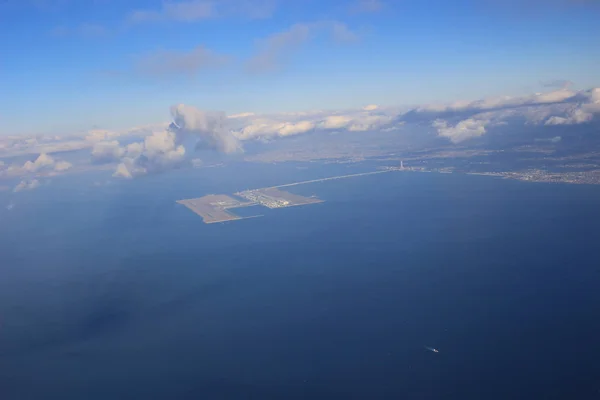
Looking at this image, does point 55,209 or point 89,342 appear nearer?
point 89,342

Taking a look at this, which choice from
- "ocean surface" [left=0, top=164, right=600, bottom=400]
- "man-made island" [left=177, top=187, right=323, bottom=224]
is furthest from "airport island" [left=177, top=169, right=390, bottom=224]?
"ocean surface" [left=0, top=164, right=600, bottom=400]

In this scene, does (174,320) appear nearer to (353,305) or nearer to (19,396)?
(19,396)

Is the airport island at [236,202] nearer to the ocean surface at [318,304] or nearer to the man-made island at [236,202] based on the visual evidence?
the man-made island at [236,202]

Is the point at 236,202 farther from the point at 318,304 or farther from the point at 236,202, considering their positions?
the point at 318,304

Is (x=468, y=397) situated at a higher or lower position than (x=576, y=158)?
lower

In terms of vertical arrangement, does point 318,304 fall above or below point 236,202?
below

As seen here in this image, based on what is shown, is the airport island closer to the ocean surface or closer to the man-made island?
the man-made island

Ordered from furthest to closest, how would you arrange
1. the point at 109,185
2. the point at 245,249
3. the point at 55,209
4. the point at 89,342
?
1. the point at 109,185
2. the point at 55,209
3. the point at 245,249
4. the point at 89,342

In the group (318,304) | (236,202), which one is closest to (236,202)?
(236,202)

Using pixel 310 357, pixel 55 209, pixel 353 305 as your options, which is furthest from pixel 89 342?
pixel 55 209
